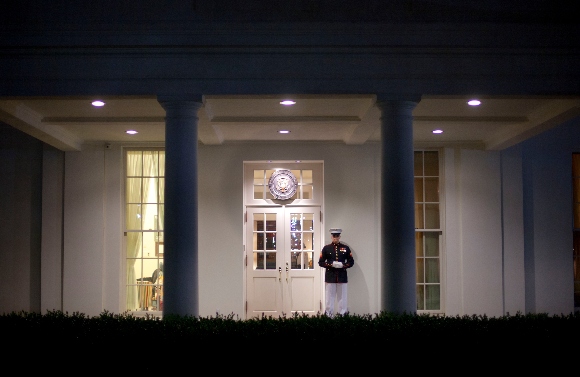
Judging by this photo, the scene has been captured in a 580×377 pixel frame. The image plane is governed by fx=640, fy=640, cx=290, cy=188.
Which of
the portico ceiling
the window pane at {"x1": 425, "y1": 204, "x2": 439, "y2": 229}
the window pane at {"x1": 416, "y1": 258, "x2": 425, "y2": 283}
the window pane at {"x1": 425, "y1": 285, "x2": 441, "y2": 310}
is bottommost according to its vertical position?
the window pane at {"x1": 425, "y1": 285, "x2": 441, "y2": 310}

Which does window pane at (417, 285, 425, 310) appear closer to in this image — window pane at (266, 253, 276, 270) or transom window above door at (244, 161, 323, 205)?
transom window above door at (244, 161, 323, 205)

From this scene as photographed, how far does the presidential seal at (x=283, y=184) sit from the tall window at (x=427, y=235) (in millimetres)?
2681

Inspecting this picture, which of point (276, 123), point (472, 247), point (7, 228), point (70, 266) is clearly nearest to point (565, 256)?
point (472, 247)

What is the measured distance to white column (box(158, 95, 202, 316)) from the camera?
9000mm

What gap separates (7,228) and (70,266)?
154 cm

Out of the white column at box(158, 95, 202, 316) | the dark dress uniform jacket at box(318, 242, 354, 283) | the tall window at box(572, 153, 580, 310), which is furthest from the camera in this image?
the tall window at box(572, 153, 580, 310)

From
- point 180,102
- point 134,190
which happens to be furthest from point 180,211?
point 134,190

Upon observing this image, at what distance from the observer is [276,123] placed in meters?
11.6

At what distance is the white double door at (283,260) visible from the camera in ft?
45.8

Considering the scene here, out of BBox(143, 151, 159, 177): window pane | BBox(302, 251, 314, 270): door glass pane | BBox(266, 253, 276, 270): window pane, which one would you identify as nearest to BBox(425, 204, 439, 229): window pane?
BBox(302, 251, 314, 270): door glass pane

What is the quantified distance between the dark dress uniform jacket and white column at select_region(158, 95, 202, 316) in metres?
4.46

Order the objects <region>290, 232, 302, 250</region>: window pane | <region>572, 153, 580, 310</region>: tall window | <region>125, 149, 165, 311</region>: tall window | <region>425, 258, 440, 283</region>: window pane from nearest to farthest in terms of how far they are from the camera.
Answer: <region>572, 153, 580, 310</region>: tall window < <region>125, 149, 165, 311</region>: tall window < <region>425, 258, 440, 283</region>: window pane < <region>290, 232, 302, 250</region>: window pane

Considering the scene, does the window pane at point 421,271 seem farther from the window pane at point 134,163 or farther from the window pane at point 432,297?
the window pane at point 134,163

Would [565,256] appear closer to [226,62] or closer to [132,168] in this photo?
[226,62]
